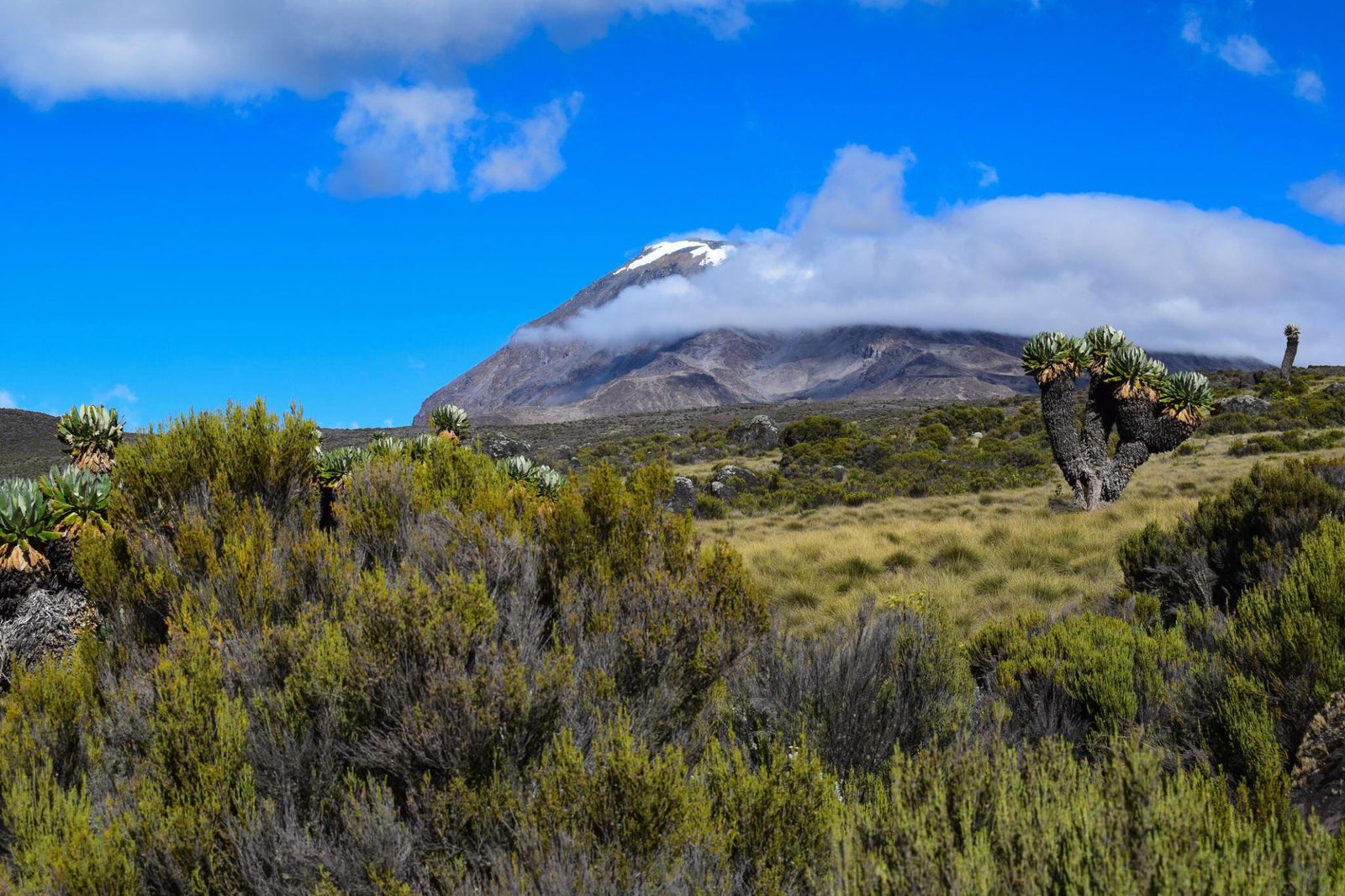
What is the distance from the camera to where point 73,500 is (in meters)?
6.93

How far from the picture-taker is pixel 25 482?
718 cm

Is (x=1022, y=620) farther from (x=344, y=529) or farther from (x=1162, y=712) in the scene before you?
(x=344, y=529)

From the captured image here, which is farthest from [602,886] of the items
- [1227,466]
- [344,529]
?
[1227,466]

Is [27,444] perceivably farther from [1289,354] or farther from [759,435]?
[1289,354]

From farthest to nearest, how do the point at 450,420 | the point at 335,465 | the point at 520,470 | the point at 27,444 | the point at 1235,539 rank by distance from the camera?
the point at 27,444
the point at 450,420
the point at 520,470
the point at 335,465
the point at 1235,539

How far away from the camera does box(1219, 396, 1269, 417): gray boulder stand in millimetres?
31969

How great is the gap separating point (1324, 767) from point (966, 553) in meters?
9.47

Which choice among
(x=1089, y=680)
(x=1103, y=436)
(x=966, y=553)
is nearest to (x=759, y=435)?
(x=1103, y=436)

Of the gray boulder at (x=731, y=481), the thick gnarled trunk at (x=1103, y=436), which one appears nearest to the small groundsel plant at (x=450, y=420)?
the thick gnarled trunk at (x=1103, y=436)

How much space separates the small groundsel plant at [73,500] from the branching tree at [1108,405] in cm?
1734

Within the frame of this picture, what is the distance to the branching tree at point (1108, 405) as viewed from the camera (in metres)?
16.9

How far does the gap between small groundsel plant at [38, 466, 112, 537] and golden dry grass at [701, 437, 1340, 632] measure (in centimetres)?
690

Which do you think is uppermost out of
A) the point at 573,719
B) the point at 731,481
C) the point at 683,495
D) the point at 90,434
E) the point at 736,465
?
the point at 90,434

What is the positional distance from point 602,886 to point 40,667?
4147mm
